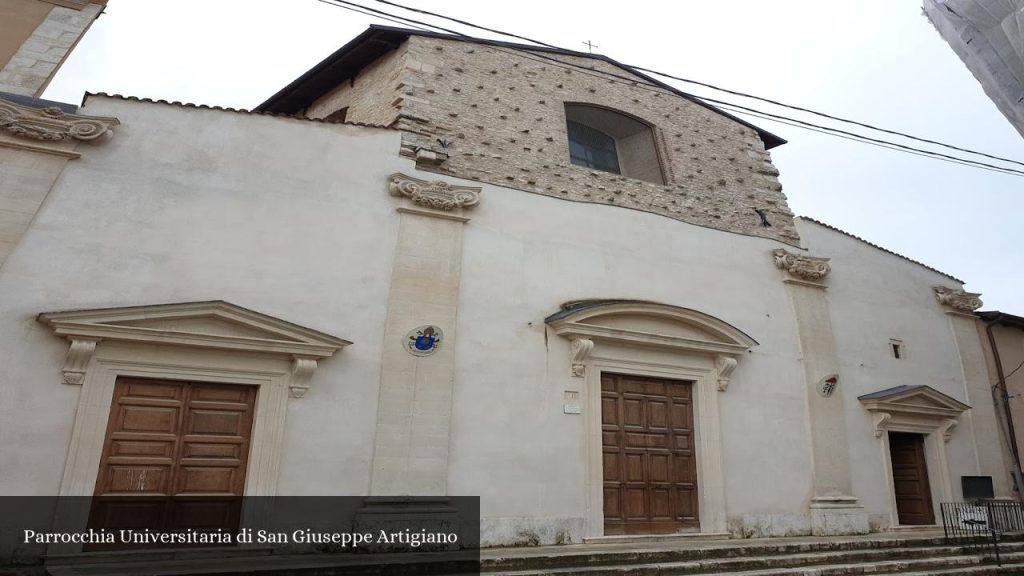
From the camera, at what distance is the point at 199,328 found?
6879 mm

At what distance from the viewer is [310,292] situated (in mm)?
7617

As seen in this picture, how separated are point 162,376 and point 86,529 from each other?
151cm

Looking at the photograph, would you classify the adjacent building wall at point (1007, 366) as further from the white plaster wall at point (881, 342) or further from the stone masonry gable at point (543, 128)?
the stone masonry gable at point (543, 128)

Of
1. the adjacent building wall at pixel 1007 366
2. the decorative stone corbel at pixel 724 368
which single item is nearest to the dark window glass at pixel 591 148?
the decorative stone corbel at pixel 724 368

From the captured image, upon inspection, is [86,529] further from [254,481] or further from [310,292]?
[310,292]

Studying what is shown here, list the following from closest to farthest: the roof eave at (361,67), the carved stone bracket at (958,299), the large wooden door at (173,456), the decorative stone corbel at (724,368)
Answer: the large wooden door at (173,456)
the decorative stone corbel at (724,368)
the roof eave at (361,67)
the carved stone bracket at (958,299)

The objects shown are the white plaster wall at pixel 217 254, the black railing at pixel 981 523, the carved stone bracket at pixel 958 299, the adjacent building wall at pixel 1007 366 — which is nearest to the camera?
the white plaster wall at pixel 217 254

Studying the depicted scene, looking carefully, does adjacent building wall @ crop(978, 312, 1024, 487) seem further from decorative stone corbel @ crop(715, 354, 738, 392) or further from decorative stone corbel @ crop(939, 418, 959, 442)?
decorative stone corbel @ crop(715, 354, 738, 392)

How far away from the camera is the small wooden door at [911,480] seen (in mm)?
10758

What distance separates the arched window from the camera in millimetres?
11477

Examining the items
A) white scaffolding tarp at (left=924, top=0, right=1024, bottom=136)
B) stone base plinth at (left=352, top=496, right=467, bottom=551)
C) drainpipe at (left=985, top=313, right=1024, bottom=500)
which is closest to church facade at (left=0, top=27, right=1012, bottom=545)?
stone base plinth at (left=352, top=496, right=467, bottom=551)

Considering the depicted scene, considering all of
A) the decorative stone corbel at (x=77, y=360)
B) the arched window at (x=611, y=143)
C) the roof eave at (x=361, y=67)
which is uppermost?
the roof eave at (x=361, y=67)

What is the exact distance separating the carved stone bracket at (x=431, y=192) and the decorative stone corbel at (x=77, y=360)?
3.73 metres

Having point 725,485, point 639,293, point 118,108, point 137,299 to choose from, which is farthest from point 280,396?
point 725,485
